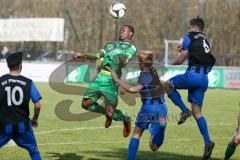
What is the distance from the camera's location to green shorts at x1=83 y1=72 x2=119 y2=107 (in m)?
12.4

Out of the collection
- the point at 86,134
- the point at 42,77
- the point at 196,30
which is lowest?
the point at 42,77

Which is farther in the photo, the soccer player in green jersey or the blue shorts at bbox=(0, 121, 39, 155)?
the soccer player in green jersey

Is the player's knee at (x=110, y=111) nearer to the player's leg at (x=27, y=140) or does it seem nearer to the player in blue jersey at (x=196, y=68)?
the player in blue jersey at (x=196, y=68)

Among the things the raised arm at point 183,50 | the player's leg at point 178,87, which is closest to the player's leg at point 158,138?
the player's leg at point 178,87

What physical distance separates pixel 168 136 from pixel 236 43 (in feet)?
150

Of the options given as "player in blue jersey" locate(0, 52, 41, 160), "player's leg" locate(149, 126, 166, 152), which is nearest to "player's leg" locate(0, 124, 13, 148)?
"player in blue jersey" locate(0, 52, 41, 160)

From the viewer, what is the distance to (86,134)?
15.9 m

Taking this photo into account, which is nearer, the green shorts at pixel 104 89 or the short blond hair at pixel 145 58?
the short blond hair at pixel 145 58

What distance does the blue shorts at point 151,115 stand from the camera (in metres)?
10.8

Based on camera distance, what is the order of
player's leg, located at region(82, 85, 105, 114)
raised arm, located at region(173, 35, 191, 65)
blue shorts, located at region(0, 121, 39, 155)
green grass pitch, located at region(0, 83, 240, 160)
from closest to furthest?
blue shorts, located at region(0, 121, 39, 155), raised arm, located at region(173, 35, 191, 65), green grass pitch, located at region(0, 83, 240, 160), player's leg, located at region(82, 85, 105, 114)

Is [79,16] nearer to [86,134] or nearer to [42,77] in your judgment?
[42,77]

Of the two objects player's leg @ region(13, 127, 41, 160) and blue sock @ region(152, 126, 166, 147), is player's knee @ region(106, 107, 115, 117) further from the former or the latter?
player's leg @ region(13, 127, 41, 160)

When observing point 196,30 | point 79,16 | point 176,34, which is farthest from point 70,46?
point 196,30

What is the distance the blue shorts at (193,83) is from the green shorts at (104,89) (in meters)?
1.20
